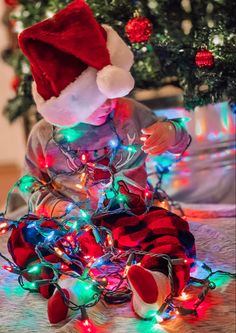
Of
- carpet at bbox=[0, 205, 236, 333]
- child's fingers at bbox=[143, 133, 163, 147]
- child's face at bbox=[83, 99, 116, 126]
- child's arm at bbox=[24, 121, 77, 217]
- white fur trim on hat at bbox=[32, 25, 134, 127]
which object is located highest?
white fur trim on hat at bbox=[32, 25, 134, 127]

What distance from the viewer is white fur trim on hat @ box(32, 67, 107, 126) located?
0.85 metres

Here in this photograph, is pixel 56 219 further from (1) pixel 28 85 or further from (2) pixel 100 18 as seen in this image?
(1) pixel 28 85

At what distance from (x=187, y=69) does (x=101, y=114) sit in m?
0.25

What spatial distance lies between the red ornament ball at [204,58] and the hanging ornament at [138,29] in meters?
0.12

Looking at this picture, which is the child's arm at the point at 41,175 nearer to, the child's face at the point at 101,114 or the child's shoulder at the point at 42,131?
the child's shoulder at the point at 42,131

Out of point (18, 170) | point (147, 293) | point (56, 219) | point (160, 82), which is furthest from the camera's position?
point (18, 170)

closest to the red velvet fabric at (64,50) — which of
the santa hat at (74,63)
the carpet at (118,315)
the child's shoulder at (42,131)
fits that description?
the santa hat at (74,63)

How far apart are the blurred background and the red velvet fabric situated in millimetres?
193

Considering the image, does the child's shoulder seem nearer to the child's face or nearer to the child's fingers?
the child's face

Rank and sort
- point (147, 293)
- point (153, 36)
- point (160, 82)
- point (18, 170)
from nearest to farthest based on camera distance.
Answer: point (147, 293)
point (153, 36)
point (160, 82)
point (18, 170)

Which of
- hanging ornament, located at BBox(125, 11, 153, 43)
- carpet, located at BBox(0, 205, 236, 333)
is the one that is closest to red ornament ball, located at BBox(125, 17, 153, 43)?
hanging ornament, located at BBox(125, 11, 153, 43)

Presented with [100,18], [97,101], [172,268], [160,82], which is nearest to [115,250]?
[172,268]

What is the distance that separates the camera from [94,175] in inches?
35.9

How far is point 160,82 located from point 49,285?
0.71 meters
